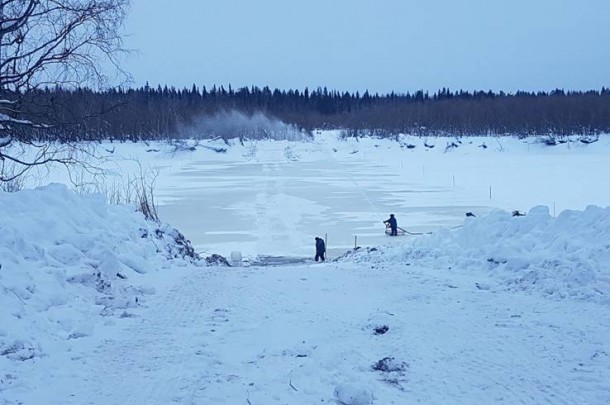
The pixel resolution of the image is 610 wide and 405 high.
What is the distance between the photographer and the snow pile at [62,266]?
594cm

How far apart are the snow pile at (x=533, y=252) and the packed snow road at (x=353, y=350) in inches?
18.5

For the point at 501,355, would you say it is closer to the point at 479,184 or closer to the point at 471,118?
the point at 479,184

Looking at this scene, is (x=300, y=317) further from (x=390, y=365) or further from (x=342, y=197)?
(x=342, y=197)

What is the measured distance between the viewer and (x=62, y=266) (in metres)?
7.96

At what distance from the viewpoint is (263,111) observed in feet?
438

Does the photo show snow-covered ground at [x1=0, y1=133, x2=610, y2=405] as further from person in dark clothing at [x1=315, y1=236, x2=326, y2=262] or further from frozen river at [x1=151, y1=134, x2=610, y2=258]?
frozen river at [x1=151, y1=134, x2=610, y2=258]

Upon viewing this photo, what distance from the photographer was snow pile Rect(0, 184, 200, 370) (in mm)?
5938

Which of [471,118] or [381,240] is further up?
[471,118]

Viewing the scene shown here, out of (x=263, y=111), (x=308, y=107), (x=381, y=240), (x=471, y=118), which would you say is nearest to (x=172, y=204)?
(x=381, y=240)

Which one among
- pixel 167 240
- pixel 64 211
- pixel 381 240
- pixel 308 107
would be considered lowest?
pixel 381 240

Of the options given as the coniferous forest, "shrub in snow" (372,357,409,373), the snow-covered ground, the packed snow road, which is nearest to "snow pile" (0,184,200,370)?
the snow-covered ground

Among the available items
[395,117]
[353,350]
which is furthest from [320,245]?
[395,117]

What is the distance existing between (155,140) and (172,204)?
5767 cm

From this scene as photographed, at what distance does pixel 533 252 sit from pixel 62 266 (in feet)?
22.3
